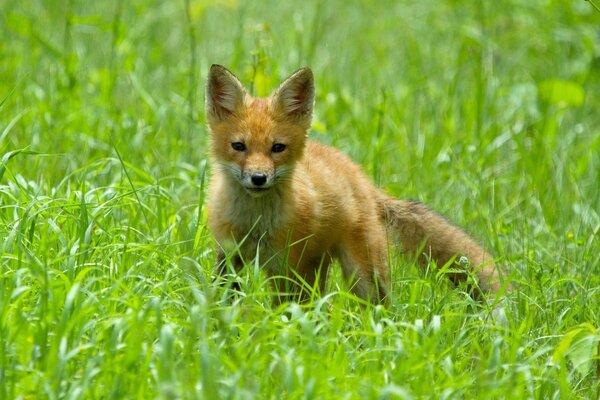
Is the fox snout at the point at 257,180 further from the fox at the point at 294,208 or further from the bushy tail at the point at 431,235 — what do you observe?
the bushy tail at the point at 431,235

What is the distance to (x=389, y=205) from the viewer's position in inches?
240

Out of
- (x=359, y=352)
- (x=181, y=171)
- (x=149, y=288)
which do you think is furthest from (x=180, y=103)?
(x=359, y=352)

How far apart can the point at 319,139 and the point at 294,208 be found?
1944 mm

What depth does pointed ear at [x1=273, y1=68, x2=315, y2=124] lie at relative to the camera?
18.7 feet

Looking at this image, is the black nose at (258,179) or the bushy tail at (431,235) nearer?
the black nose at (258,179)

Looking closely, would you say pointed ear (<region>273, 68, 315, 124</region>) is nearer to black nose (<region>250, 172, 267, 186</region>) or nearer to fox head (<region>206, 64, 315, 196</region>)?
fox head (<region>206, 64, 315, 196</region>)

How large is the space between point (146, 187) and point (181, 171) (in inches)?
47.9

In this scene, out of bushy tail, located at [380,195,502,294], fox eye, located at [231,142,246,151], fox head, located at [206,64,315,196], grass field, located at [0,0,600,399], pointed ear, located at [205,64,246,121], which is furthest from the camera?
bushy tail, located at [380,195,502,294]

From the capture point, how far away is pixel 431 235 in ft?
19.5

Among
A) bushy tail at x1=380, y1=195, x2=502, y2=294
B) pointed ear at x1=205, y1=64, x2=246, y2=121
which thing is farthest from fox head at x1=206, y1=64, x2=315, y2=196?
bushy tail at x1=380, y1=195, x2=502, y2=294

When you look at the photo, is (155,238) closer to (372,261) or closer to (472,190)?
(372,261)

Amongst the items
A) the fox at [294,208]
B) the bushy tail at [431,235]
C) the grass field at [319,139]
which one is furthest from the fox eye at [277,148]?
the bushy tail at [431,235]

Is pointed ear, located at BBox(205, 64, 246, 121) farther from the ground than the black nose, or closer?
farther from the ground

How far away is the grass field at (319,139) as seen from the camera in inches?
155
